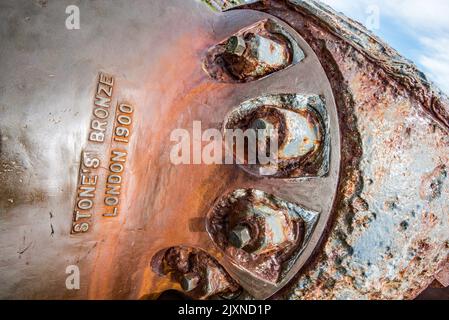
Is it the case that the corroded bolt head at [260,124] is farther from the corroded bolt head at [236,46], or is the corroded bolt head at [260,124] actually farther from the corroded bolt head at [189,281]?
the corroded bolt head at [189,281]

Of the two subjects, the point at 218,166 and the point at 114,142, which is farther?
the point at 218,166

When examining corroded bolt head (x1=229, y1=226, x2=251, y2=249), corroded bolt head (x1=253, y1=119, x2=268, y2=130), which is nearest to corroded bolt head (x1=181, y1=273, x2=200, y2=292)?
corroded bolt head (x1=229, y1=226, x2=251, y2=249)

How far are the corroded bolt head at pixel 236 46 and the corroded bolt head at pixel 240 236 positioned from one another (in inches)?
20.7

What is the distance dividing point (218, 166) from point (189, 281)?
1.27 ft

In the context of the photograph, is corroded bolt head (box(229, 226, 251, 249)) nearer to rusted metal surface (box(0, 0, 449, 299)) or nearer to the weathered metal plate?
rusted metal surface (box(0, 0, 449, 299))

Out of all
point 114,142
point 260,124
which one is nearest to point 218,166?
point 260,124

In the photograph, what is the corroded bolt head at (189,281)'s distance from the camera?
127cm

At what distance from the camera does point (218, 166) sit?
1.21 meters

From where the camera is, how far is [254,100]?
1220 millimetres

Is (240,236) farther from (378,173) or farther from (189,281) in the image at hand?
(378,173)

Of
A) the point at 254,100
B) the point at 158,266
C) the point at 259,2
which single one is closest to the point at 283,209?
the point at 254,100

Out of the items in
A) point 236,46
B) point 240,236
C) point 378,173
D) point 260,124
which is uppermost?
point 236,46
